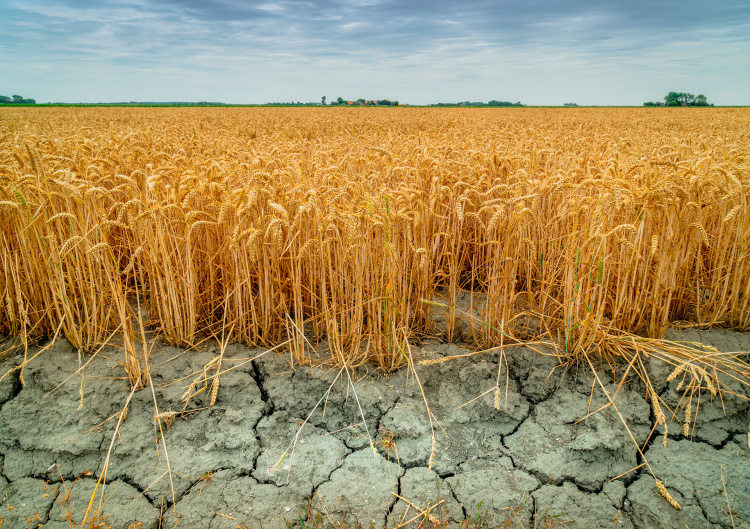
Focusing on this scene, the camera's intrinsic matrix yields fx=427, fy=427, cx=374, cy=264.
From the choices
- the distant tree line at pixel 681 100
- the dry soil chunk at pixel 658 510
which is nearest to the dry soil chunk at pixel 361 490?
the dry soil chunk at pixel 658 510

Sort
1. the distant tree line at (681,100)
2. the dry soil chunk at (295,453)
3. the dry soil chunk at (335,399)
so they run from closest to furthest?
the dry soil chunk at (295,453) → the dry soil chunk at (335,399) → the distant tree line at (681,100)

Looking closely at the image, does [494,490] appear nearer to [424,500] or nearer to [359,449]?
[424,500]

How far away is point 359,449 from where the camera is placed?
2.05 m

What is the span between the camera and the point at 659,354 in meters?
2.44

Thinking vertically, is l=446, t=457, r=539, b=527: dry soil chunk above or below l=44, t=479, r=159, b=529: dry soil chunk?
above

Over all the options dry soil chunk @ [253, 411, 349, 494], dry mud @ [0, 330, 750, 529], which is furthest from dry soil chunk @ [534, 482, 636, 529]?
dry soil chunk @ [253, 411, 349, 494]

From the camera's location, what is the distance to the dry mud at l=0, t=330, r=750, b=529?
177cm

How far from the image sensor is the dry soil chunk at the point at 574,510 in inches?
67.6

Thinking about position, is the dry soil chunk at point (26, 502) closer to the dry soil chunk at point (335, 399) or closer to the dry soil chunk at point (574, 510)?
the dry soil chunk at point (335, 399)

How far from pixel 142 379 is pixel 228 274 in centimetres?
78

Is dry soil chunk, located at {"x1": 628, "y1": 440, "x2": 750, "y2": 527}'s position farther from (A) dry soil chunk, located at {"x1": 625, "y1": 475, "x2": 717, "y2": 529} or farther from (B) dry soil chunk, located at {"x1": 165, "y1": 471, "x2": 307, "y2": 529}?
(B) dry soil chunk, located at {"x1": 165, "y1": 471, "x2": 307, "y2": 529}

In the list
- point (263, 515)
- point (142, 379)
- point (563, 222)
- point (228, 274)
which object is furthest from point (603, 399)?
point (142, 379)

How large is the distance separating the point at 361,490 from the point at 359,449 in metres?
0.23

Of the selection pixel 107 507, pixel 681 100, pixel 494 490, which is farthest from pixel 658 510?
pixel 681 100
